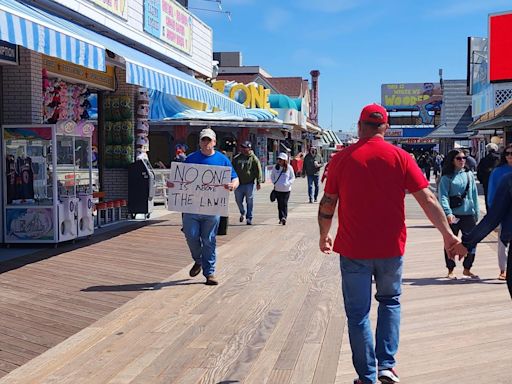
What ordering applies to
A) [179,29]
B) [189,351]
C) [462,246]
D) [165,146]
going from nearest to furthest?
[462,246], [189,351], [179,29], [165,146]

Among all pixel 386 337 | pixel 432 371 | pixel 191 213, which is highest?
pixel 191 213

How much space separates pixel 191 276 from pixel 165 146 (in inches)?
898

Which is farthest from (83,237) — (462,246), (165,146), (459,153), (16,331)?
(165,146)

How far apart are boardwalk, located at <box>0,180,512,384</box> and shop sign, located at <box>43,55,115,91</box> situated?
364 cm

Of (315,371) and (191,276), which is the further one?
(191,276)

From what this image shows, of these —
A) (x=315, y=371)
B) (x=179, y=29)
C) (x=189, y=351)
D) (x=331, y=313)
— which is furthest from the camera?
(x=179, y=29)

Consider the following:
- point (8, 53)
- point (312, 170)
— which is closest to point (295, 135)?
point (312, 170)

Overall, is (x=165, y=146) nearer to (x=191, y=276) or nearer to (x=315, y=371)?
(x=191, y=276)

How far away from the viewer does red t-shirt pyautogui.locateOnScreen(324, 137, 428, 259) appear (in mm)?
4160

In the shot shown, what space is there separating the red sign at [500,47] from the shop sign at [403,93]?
94908 mm

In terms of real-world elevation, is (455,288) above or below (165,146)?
below

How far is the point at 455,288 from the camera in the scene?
312 inches

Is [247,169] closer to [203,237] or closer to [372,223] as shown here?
[203,237]

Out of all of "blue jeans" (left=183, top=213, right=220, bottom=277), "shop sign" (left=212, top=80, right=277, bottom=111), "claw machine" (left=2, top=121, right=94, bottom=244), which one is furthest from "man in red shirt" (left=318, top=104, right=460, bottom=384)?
"shop sign" (left=212, top=80, right=277, bottom=111)
